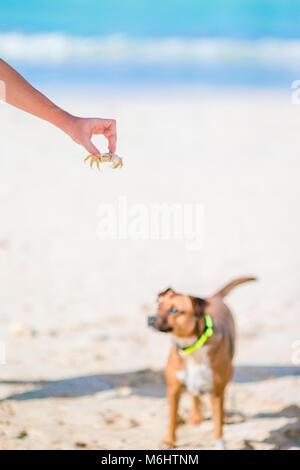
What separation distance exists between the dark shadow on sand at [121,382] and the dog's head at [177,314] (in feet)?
3.37

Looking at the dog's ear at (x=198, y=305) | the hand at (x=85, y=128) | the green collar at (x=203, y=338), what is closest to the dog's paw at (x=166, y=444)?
the green collar at (x=203, y=338)

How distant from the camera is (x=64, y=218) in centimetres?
648

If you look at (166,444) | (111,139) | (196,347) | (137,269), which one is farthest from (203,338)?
(137,269)

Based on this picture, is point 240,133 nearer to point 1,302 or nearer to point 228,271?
point 228,271

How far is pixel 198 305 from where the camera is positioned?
2682 millimetres

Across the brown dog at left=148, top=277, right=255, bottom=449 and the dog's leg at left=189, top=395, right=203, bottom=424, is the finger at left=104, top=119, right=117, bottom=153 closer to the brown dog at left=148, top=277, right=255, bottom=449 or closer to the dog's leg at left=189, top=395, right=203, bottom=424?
the brown dog at left=148, top=277, right=255, bottom=449

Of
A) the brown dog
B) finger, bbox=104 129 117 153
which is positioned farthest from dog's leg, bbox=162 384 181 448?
Answer: finger, bbox=104 129 117 153

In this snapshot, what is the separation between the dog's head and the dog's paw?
0.54 meters

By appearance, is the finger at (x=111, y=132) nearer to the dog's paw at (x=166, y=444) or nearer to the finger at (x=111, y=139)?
the finger at (x=111, y=139)

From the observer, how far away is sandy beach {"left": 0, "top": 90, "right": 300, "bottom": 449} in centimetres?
328

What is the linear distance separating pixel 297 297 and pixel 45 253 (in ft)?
7.14

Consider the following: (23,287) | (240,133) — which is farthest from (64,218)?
(240,133)
